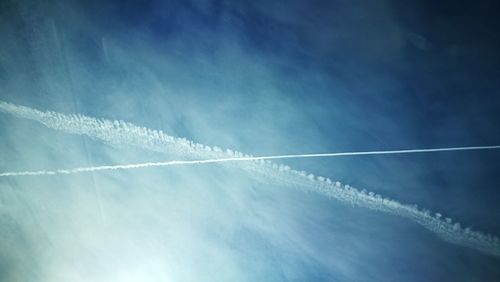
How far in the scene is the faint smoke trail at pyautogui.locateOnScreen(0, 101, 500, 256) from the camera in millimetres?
2188

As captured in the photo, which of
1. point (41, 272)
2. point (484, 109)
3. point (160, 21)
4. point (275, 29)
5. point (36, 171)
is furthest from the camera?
point (41, 272)

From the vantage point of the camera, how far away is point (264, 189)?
7.69 feet

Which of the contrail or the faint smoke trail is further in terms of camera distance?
the faint smoke trail

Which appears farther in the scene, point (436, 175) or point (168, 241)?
point (168, 241)

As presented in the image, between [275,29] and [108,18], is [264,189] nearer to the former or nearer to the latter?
[275,29]

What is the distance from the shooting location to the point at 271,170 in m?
2.26

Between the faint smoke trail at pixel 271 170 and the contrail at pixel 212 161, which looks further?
the faint smoke trail at pixel 271 170

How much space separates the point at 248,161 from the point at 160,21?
1.11m

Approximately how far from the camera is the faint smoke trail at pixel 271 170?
2.19 meters

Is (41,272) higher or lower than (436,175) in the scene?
lower

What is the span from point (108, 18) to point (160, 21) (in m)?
0.37

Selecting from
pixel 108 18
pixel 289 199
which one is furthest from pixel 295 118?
pixel 108 18

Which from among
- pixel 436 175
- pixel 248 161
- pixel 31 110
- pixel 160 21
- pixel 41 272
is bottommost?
pixel 41 272

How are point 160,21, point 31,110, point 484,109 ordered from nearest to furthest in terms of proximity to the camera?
1. point 484,109
2. point 160,21
3. point 31,110
